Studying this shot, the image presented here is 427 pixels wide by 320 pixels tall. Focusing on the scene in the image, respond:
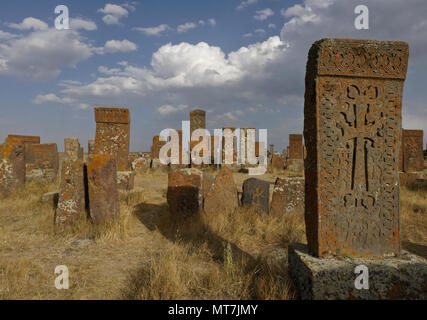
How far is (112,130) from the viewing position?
7078 mm

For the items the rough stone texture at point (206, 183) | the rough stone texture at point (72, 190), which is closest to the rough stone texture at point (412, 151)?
the rough stone texture at point (206, 183)

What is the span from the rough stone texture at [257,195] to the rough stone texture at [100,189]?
93.8 inches

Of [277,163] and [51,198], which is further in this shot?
[277,163]

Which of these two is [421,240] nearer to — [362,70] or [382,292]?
[382,292]

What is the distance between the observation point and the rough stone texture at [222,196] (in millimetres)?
5016

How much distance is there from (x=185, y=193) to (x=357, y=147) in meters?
3.20

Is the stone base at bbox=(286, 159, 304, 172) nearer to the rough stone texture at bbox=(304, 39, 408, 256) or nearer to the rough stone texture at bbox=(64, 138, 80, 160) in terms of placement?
the rough stone texture at bbox=(304, 39, 408, 256)

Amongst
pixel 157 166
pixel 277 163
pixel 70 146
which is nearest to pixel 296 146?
pixel 277 163

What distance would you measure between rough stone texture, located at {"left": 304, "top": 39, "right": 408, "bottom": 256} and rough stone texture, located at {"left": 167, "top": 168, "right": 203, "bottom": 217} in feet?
9.23

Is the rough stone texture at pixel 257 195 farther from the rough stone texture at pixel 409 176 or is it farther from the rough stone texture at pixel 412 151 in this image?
the rough stone texture at pixel 412 151

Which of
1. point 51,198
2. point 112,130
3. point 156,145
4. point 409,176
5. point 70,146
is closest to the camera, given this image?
point 51,198

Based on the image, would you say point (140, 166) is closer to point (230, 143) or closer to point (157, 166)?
point (157, 166)

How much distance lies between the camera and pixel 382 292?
212 cm

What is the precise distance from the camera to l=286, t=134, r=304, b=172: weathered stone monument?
1362cm
